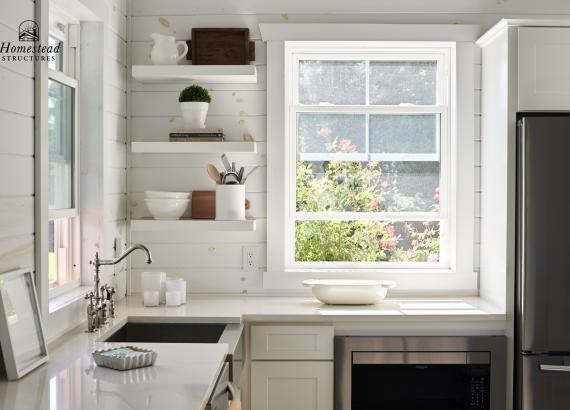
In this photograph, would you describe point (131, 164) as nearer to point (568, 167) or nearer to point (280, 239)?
point (280, 239)

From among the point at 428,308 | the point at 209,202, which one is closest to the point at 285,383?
the point at 428,308

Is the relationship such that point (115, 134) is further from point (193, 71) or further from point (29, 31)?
point (29, 31)

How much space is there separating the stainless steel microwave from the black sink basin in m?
0.53

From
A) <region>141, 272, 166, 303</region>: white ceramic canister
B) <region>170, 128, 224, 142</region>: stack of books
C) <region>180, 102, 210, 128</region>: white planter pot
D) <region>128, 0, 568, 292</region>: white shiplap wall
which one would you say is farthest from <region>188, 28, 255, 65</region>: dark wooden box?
<region>141, 272, 166, 303</region>: white ceramic canister

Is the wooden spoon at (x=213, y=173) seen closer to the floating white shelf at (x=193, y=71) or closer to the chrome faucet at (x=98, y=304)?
the floating white shelf at (x=193, y=71)

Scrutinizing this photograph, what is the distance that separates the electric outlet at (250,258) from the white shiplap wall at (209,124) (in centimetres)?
3

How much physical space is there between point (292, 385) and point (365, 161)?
4.02 feet

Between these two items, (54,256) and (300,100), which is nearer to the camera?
(54,256)

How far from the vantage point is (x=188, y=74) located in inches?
136

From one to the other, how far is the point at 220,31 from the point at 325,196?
966mm

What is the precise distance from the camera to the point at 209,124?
3660 mm

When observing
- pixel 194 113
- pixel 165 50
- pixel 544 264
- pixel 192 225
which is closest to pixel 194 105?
pixel 194 113

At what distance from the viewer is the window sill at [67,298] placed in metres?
2.69

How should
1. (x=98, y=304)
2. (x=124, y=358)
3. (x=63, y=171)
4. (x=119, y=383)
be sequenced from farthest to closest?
(x=63, y=171) < (x=98, y=304) < (x=124, y=358) < (x=119, y=383)
